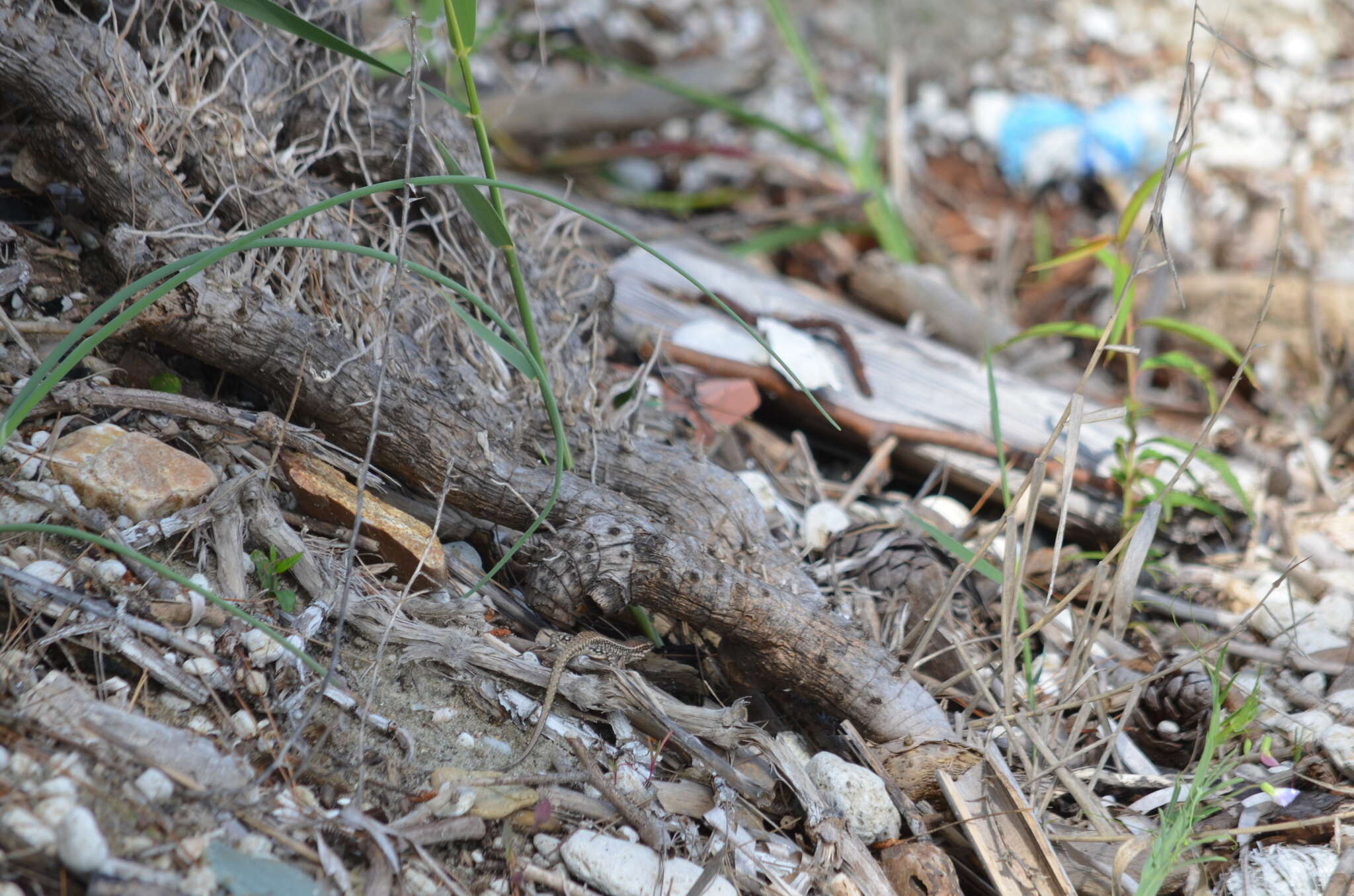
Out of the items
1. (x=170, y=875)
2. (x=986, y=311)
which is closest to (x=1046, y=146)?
(x=986, y=311)

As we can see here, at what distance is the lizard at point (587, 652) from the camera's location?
1.25 meters

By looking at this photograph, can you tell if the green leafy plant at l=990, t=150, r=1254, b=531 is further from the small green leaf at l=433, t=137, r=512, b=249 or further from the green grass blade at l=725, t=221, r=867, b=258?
the green grass blade at l=725, t=221, r=867, b=258

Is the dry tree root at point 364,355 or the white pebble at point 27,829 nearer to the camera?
the white pebble at point 27,829

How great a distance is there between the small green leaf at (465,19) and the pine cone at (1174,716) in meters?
1.48

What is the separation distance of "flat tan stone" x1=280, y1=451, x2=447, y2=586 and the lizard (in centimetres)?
22

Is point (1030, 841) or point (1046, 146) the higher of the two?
point (1046, 146)

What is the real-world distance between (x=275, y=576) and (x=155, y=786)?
0.31 metres

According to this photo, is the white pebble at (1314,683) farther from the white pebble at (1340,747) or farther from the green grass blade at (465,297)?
the green grass blade at (465,297)

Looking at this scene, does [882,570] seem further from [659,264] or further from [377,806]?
[659,264]

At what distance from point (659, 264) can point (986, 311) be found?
1.12 metres

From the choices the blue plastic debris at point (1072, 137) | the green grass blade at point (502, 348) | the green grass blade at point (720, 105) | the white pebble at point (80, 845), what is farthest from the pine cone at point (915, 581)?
the blue plastic debris at point (1072, 137)

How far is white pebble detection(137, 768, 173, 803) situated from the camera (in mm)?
982

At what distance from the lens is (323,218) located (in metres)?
1.58

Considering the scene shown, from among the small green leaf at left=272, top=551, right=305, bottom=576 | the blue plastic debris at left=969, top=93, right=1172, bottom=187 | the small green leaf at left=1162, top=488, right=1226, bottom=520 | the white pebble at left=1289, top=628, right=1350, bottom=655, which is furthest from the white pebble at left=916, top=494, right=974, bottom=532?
the blue plastic debris at left=969, top=93, right=1172, bottom=187
